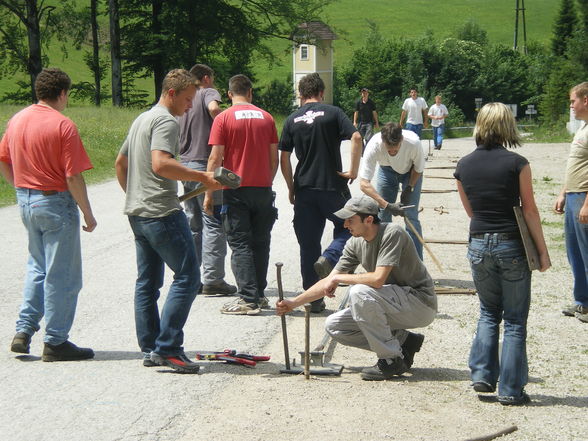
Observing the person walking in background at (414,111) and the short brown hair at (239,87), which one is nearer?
the short brown hair at (239,87)

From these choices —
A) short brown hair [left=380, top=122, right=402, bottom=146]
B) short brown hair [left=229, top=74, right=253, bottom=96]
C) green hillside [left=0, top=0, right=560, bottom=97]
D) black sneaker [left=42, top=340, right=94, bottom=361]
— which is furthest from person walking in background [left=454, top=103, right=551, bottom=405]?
green hillside [left=0, top=0, right=560, bottom=97]

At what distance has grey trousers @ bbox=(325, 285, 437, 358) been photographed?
230 inches

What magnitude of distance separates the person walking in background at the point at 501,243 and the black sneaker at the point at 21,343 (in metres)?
3.11

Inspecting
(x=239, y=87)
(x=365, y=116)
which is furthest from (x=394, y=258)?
(x=365, y=116)

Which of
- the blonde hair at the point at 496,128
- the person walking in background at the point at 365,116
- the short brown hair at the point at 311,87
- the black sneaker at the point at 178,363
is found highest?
the short brown hair at the point at 311,87

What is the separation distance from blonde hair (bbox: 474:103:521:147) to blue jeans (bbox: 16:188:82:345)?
9.18 feet

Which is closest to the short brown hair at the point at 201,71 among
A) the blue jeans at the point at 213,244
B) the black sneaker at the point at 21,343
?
the blue jeans at the point at 213,244

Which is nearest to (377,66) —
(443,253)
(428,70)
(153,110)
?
(428,70)

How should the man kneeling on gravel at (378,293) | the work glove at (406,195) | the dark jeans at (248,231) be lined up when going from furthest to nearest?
the work glove at (406,195)
the dark jeans at (248,231)
the man kneeling on gravel at (378,293)

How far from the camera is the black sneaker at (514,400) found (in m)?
5.37

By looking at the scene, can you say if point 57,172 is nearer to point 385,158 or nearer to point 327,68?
point 385,158

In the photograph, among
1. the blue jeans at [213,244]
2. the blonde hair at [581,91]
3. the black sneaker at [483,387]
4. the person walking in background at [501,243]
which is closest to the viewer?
the person walking in background at [501,243]

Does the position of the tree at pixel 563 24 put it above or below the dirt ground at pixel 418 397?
above

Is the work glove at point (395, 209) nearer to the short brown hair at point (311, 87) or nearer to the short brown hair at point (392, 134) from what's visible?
the short brown hair at point (392, 134)
